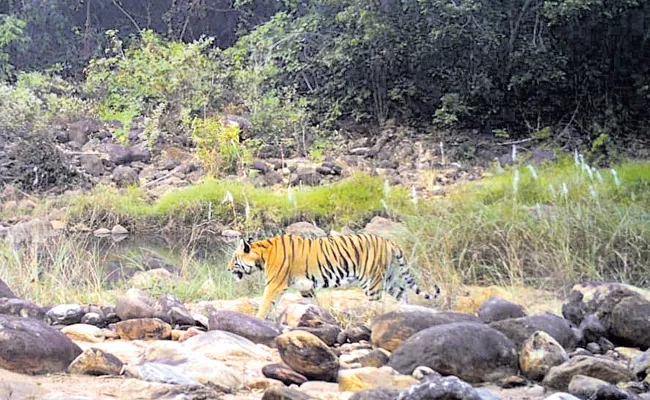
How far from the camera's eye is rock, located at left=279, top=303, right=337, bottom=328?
4648mm

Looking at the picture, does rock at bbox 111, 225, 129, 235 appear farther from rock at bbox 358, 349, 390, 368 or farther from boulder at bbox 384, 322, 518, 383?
boulder at bbox 384, 322, 518, 383

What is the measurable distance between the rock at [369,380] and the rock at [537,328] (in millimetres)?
783

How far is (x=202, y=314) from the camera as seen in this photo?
Answer: 5.10 meters

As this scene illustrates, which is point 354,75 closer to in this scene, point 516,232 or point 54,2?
point 54,2

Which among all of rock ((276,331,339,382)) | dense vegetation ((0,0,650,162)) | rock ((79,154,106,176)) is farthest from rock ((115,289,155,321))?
dense vegetation ((0,0,650,162))

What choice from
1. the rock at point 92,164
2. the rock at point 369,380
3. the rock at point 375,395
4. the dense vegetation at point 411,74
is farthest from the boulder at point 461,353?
the dense vegetation at point 411,74

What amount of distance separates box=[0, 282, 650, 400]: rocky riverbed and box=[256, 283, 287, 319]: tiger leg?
0.33 m

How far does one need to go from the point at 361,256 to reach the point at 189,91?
12.7 m

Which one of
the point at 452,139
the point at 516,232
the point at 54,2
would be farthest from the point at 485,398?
the point at 54,2

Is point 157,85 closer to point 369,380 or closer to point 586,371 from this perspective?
point 369,380

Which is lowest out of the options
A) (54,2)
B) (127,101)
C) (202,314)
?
(202,314)

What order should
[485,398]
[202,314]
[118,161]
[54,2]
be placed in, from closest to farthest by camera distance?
[485,398] → [202,314] → [118,161] → [54,2]

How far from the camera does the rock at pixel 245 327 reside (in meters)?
4.22

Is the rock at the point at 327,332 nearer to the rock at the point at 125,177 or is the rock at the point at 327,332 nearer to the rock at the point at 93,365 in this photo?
the rock at the point at 93,365
